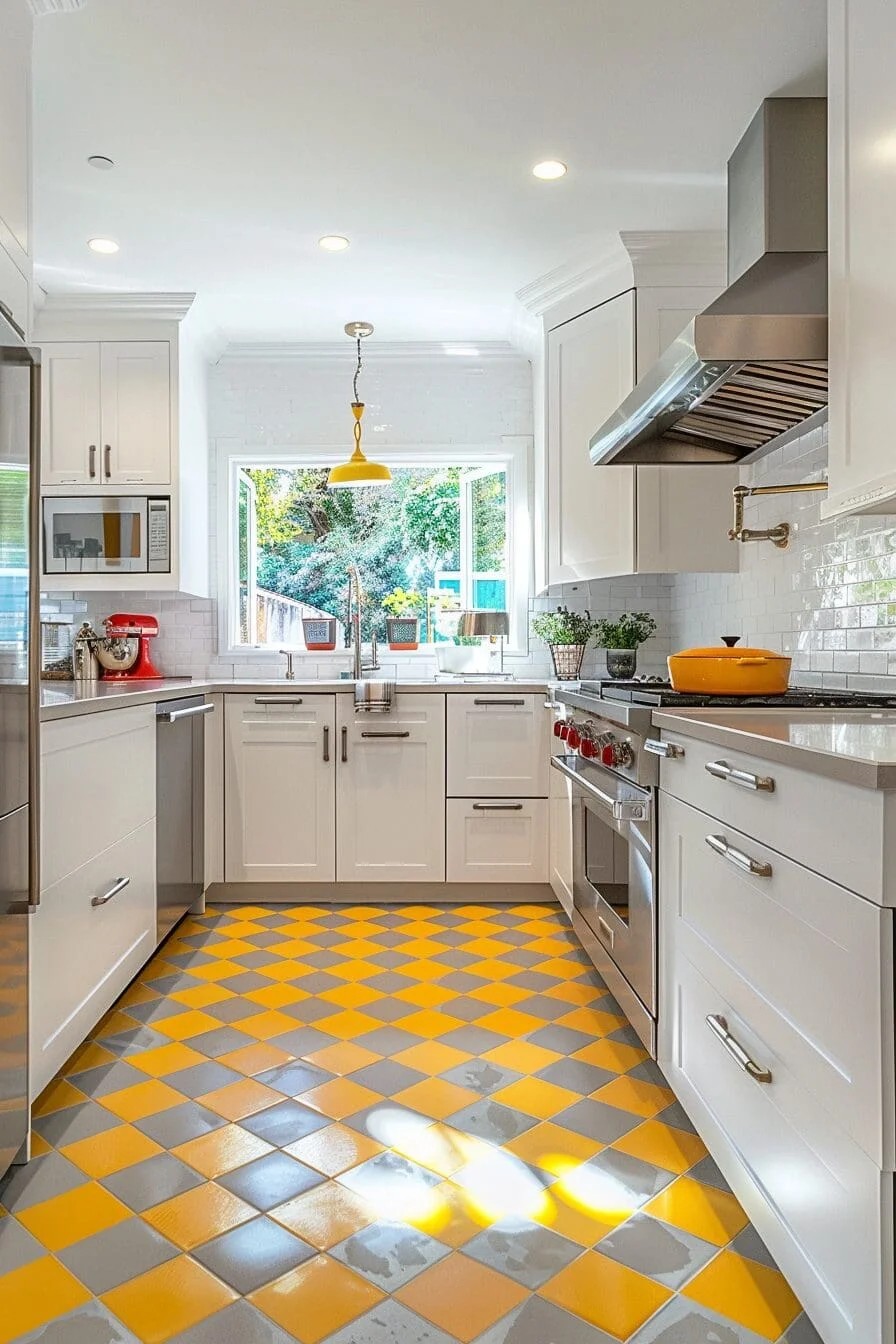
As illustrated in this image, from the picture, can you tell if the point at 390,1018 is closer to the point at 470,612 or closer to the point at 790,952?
the point at 790,952

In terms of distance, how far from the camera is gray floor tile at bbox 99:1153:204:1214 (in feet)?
5.83

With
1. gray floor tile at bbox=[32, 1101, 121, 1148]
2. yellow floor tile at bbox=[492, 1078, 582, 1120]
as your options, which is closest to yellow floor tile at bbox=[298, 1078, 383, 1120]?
yellow floor tile at bbox=[492, 1078, 582, 1120]

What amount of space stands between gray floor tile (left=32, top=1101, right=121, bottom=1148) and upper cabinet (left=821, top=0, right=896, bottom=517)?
2.03 m

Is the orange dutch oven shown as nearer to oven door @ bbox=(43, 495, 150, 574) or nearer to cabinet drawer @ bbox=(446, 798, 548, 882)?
cabinet drawer @ bbox=(446, 798, 548, 882)

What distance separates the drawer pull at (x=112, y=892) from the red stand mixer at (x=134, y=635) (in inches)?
70.5

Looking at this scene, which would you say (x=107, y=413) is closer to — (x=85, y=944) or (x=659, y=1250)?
(x=85, y=944)

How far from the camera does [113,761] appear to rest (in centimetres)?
257

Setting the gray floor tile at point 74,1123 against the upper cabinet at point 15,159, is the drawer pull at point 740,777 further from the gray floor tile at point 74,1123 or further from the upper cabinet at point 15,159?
the upper cabinet at point 15,159

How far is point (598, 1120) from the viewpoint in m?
2.08

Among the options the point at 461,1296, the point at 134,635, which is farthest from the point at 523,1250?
the point at 134,635

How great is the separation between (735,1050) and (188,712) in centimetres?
228

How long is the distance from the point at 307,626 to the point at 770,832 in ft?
11.2

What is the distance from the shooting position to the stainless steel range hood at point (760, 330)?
85.2 inches

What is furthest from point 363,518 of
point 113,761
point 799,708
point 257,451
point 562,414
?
point 799,708
